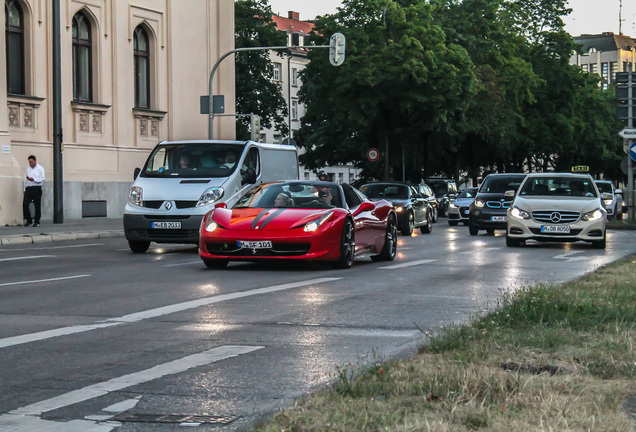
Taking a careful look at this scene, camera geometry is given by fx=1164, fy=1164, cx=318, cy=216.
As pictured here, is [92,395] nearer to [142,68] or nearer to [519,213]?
[519,213]

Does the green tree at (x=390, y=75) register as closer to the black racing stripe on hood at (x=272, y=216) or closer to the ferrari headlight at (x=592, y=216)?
the ferrari headlight at (x=592, y=216)

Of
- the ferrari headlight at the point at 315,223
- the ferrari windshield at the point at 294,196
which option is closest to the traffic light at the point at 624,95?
the ferrari windshield at the point at 294,196

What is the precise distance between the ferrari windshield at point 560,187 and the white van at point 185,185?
5.64 metres

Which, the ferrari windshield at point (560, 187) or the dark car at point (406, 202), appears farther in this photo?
the dark car at point (406, 202)

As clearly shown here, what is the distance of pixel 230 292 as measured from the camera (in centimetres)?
1188

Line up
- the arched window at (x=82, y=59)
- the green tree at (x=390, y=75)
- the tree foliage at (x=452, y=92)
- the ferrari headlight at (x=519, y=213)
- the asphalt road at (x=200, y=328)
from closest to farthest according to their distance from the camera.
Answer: the asphalt road at (x=200, y=328) < the ferrari headlight at (x=519, y=213) < the arched window at (x=82, y=59) < the green tree at (x=390, y=75) < the tree foliage at (x=452, y=92)

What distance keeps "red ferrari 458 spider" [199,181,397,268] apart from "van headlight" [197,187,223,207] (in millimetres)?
3149

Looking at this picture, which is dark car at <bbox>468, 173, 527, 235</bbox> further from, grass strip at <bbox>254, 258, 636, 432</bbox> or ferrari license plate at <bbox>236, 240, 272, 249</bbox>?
grass strip at <bbox>254, 258, 636, 432</bbox>

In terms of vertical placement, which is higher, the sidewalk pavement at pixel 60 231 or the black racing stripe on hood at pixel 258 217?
the black racing stripe on hood at pixel 258 217

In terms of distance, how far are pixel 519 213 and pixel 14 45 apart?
16.9 m

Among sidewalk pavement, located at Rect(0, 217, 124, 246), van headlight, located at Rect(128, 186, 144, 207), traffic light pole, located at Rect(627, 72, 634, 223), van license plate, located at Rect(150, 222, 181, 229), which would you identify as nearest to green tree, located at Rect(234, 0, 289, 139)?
traffic light pole, located at Rect(627, 72, 634, 223)

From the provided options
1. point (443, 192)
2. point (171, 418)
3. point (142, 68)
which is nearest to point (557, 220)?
point (171, 418)

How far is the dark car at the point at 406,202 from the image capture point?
30.0 m

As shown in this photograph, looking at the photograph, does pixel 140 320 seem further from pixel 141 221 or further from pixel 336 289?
pixel 141 221
